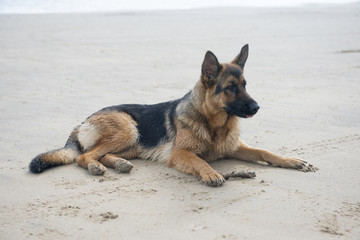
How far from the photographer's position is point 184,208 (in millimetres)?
3994

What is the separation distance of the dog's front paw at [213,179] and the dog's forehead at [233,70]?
1.23 metres

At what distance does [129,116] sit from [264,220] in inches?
110

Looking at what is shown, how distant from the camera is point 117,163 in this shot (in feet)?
16.7

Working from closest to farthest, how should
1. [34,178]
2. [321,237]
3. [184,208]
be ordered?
[321,237] < [184,208] < [34,178]

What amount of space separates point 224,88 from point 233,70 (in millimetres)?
260

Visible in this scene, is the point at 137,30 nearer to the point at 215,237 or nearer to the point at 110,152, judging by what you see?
the point at 110,152

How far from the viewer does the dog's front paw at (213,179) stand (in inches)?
179

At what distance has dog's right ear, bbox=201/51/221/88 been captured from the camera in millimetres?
5066

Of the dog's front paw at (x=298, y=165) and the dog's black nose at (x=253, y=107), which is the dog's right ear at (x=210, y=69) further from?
the dog's front paw at (x=298, y=165)

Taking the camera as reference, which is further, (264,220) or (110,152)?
(110,152)

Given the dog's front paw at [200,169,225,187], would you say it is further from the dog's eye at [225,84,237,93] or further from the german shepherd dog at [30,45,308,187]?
the dog's eye at [225,84,237,93]

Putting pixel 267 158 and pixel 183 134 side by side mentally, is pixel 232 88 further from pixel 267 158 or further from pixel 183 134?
pixel 267 158

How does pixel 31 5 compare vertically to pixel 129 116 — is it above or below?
above

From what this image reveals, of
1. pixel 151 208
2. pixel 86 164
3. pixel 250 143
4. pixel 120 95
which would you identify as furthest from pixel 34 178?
pixel 120 95
